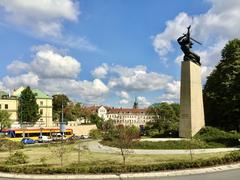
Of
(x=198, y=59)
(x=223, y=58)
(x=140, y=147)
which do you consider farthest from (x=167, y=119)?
(x=140, y=147)

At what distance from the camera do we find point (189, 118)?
42.9 meters

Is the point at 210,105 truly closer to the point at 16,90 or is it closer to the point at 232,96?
the point at 232,96

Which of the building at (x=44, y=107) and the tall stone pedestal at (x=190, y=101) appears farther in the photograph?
the building at (x=44, y=107)

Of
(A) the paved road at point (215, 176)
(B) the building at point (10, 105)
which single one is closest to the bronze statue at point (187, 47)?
(A) the paved road at point (215, 176)

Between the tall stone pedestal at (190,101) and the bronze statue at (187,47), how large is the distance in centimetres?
96

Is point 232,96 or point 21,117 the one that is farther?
point 21,117

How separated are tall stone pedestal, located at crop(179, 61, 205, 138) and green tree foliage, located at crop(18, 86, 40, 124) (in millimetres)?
64135

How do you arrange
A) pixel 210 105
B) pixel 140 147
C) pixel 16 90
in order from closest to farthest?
pixel 140 147 → pixel 210 105 → pixel 16 90

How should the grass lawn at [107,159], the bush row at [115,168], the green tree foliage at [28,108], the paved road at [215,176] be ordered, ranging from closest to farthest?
the paved road at [215,176] < the bush row at [115,168] < the grass lawn at [107,159] < the green tree foliage at [28,108]

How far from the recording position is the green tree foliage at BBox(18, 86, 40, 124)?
101 meters

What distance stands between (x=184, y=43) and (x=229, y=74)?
1406cm

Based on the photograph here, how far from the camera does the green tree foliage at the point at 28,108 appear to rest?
100850mm

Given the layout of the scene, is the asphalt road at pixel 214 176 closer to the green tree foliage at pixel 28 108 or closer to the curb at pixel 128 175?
the curb at pixel 128 175

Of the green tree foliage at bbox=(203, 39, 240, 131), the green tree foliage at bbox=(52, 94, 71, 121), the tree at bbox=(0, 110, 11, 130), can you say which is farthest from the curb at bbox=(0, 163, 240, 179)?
the green tree foliage at bbox=(52, 94, 71, 121)
